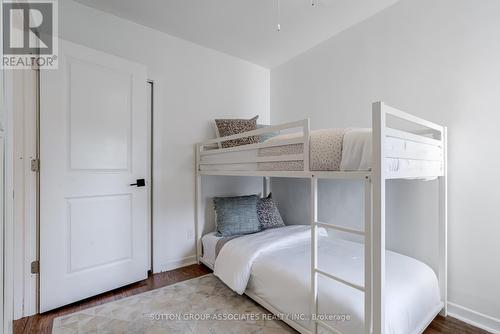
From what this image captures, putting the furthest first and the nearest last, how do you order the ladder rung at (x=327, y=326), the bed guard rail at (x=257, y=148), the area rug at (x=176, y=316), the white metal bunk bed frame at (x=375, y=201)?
the area rug at (x=176, y=316), the bed guard rail at (x=257, y=148), the ladder rung at (x=327, y=326), the white metal bunk bed frame at (x=375, y=201)

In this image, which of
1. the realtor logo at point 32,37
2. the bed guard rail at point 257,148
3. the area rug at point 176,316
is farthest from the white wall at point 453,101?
the realtor logo at point 32,37

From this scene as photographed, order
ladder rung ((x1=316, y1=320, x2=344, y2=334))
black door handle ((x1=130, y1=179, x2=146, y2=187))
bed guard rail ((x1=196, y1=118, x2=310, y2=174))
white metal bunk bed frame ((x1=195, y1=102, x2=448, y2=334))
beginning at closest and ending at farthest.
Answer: white metal bunk bed frame ((x1=195, y1=102, x2=448, y2=334))
ladder rung ((x1=316, y1=320, x2=344, y2=334))
bed guard rail ((x1=196, y1=118, x2=310, y2=174))
black door handle ((x1=130, y1=179, x2=146, y2=187))

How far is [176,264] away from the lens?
2.55 metres

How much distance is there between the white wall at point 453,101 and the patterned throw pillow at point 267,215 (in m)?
0.82

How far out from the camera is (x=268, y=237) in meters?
2.21

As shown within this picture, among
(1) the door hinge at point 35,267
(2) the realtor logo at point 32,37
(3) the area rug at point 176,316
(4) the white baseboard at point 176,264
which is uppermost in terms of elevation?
(2) the realtor logo at point 32,37

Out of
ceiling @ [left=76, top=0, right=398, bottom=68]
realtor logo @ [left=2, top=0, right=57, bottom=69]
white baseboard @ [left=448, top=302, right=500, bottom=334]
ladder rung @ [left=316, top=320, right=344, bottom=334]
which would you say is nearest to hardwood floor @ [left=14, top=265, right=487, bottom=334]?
white baseboard @ [left=448, top=302, right=500, bottom=334]

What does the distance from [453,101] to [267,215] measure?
1.89 m

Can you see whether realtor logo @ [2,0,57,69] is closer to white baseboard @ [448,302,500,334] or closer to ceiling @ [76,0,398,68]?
ceiling @ [76,0,398,68]

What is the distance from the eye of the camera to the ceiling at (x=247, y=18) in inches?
80.7

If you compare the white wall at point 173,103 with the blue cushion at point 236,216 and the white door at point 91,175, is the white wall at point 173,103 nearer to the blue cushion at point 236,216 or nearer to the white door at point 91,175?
the white door at point 91,175

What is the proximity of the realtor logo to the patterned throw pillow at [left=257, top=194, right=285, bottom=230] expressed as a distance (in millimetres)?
2196

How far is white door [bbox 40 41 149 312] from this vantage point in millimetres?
1774

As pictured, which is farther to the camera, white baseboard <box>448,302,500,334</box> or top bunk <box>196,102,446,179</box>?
white baseboard <box>448,302,500,334</box>
